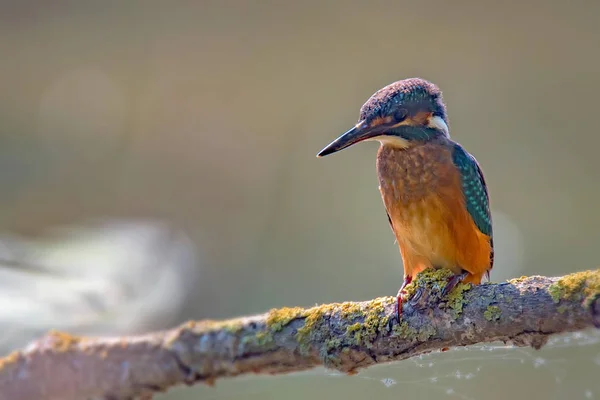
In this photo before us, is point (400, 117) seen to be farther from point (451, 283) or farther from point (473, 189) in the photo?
point (451, 283)

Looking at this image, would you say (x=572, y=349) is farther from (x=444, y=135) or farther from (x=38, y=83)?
(x=38, y=83)

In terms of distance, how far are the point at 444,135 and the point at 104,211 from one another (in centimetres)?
340

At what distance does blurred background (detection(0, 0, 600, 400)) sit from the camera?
4.46m

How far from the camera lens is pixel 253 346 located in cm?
151

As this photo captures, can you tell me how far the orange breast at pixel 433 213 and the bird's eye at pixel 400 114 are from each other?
0.09 metres

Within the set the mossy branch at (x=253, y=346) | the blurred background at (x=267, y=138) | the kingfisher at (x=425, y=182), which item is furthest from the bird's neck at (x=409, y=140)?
the blurred background at (x=267, y=138)

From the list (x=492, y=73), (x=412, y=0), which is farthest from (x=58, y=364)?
(x=492, y=73)

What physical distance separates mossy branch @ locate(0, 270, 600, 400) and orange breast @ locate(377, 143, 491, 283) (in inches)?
7.5

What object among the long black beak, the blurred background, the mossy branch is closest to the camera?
the mossy branch

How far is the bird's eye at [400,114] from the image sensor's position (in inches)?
69.9

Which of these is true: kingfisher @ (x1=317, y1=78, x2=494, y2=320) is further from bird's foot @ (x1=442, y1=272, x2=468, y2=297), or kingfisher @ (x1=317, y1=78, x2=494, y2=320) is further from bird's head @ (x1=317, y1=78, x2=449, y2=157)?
bird's foot @ (x1=442, y1=272, x2=468, y2=297)

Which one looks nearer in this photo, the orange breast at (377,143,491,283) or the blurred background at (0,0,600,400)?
→ the orange breast at (377,143,491,283)

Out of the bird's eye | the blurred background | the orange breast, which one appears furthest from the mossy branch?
the blurred background

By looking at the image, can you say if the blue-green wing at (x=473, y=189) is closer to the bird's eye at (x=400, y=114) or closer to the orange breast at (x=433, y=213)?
the orange breast at (x=433, y=213)
